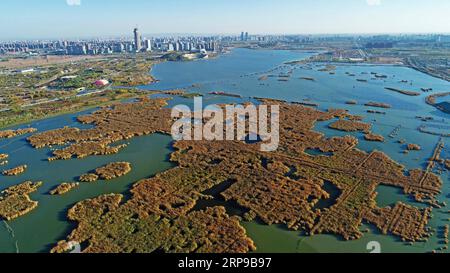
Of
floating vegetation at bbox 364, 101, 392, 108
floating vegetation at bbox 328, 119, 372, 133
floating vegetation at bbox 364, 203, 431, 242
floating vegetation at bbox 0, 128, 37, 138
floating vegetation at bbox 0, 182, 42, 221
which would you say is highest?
floating vegetation at bbox 364, 101, 392, 108

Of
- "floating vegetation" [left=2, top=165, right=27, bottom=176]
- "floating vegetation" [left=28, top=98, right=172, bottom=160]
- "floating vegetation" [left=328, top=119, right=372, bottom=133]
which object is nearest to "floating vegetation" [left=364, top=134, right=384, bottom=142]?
"floating vegetation" [left=328, top=119, right=372, bottom=133]

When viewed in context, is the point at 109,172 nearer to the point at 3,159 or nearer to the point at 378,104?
the point at 3,159

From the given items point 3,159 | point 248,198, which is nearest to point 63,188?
point 3,159

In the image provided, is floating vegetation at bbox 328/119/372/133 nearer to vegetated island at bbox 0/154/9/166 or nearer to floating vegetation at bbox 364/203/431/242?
floating vegetation at bbox 364/203/431/242

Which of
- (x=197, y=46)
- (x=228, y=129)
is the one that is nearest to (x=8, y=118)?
(x=228, y=129)

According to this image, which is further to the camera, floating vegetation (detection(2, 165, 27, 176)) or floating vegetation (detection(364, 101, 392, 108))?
floating vegetation (detection(364, 101, 392, 108))
